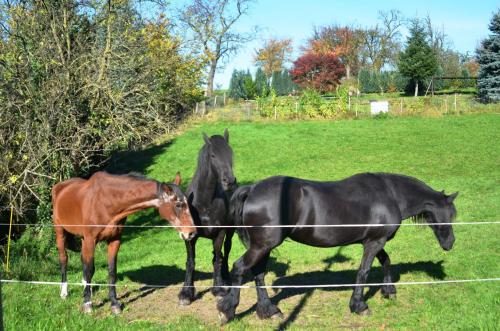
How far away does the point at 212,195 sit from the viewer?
695cm

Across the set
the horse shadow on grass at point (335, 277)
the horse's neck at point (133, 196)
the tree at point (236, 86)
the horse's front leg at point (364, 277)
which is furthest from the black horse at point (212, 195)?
the tree at point (236, 86)

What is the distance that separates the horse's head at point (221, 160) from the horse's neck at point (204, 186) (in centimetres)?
11

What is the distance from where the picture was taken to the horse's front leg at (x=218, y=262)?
7246 mm

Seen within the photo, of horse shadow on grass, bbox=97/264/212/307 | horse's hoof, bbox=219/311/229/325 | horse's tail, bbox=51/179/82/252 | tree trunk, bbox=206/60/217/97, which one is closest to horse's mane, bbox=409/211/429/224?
horse's hoof, bbox=219/311/229/325

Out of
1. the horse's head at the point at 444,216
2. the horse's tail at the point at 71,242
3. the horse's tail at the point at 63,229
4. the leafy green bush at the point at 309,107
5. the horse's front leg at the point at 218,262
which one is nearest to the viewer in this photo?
the horse's head at the point at 444,216

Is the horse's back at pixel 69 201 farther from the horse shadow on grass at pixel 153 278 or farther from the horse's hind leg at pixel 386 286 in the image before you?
the horse's hind leg at pixel 386 286

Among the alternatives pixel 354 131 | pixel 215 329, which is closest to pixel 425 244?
pixel 215 329

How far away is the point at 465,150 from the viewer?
21516mm

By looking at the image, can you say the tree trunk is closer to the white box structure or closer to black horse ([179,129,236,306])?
the white box structure

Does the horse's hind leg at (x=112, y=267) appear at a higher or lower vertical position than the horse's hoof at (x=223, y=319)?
higher

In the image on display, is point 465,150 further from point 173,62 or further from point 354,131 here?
point 173,62

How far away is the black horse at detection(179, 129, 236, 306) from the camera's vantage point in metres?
6.59

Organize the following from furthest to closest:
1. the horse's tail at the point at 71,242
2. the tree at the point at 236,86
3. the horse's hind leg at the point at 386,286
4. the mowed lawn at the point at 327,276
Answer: the tree at the point at 236,86, the horse's tail at the point at 71,242, the horse's hind leg at the point at 386,286, the mowed lawn at the point at 327,276

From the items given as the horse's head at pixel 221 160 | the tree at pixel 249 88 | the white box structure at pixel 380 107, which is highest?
the tree at pixel 249 88
